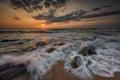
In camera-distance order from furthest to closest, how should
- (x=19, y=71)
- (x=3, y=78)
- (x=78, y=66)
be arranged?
(x=78, y=66)
(x=19, y=71)
(x=3, y=78)

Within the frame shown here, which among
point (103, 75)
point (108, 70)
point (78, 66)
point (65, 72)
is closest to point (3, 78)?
point (65, 72)

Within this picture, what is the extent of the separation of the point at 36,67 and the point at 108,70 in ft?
10.8

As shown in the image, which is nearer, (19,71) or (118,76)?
(118,76)

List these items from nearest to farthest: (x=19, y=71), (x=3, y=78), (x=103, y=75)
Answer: (x=3, y=78) < (x=103, y=75) < (x=19, y=71)

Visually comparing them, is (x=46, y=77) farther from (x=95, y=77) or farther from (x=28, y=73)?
(x=95, y=77)

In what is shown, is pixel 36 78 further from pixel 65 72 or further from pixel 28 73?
pixel 65 72

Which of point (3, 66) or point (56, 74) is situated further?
point (3, 66)

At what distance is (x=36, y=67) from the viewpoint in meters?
4.45

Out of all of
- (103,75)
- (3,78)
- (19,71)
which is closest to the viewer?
(3,78)

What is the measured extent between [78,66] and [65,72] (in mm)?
818

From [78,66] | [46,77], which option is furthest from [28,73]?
[78,66]

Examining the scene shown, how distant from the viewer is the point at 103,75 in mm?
3713

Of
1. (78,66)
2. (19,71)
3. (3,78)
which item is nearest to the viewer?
(3,78)

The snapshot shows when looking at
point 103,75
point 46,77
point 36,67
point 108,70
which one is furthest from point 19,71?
point 108,70
